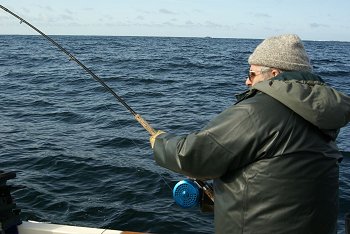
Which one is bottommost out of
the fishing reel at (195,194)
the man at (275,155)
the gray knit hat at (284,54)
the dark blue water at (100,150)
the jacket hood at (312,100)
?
the dark blue water at (100,150)

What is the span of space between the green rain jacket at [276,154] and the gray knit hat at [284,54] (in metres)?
0.12

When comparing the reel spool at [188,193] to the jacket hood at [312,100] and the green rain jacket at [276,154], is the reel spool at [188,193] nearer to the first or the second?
the green rain jacket at [276,154]

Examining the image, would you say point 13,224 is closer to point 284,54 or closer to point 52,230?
point 52,230

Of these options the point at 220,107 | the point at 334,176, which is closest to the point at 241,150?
the point at 334,176

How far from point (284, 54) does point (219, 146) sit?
659 mm

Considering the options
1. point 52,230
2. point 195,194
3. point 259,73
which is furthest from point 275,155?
point 52,230

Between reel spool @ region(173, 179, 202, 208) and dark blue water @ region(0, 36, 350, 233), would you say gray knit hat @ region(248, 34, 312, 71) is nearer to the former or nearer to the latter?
reel spool @ region(173, 179, 202, 208)

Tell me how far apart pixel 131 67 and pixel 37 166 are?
73.2 ft

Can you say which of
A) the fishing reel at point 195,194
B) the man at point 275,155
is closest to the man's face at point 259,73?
the man at point 275,155

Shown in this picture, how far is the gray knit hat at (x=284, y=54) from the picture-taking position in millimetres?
2256

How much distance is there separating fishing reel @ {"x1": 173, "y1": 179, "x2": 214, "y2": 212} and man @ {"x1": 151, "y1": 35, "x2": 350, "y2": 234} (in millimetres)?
921

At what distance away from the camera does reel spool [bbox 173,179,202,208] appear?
315 centimetres

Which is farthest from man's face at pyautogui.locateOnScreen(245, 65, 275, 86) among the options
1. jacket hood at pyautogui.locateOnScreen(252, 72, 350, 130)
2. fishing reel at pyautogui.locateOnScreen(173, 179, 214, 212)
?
fishing reel at pyautogui.locateOnScreen(173, 179, 214, 212)

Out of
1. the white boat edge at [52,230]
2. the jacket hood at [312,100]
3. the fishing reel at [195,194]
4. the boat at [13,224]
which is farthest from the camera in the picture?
the white boat edge at [52,230]
